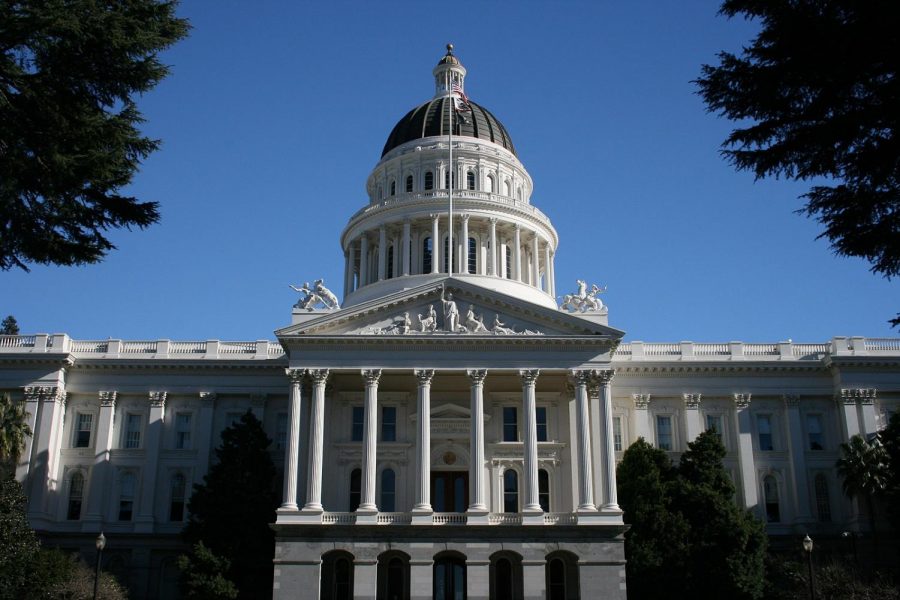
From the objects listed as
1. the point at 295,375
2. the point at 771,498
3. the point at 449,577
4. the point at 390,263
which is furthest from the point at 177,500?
the point at 771,498

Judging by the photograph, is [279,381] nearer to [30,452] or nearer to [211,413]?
[211,413]

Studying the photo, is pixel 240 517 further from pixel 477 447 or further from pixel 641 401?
pixel 641 401

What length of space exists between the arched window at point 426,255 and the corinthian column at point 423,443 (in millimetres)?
17704

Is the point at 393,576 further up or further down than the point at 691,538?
further down

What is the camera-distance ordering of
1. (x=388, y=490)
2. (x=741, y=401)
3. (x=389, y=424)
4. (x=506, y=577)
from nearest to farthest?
(x=506, y=577), (x=388, y=490), (x=389, y=424), (x=741, y=401)

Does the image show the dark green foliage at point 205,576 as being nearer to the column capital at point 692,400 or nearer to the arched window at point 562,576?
the arched window at point 562,576

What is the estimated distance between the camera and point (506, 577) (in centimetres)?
4981

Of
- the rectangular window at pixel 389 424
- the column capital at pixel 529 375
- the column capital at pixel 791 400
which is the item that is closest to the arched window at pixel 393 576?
the rectangular window at pixel 389 424

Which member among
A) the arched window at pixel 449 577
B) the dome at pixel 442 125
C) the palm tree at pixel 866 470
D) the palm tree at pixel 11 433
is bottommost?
the arched window at pixel 449 577

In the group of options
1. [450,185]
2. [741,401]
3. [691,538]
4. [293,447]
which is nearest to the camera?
[691,538]

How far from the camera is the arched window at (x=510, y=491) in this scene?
51438 mm

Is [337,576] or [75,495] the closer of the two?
[337,576]

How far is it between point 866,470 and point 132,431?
41263mm

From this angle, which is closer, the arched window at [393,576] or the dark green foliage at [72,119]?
the dark green foliage at [72,119]
